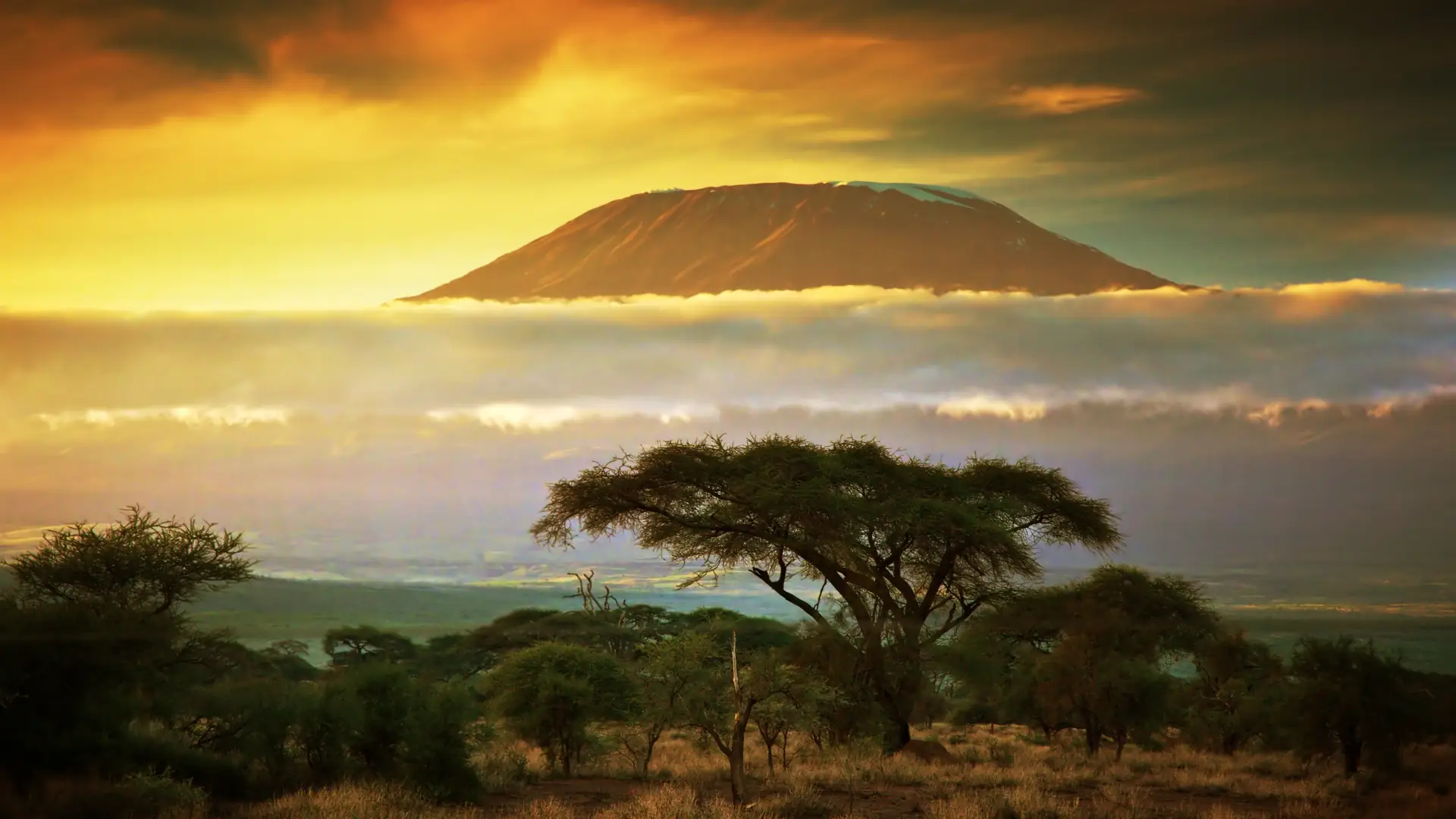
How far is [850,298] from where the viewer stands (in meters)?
193

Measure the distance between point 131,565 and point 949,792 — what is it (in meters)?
15.1

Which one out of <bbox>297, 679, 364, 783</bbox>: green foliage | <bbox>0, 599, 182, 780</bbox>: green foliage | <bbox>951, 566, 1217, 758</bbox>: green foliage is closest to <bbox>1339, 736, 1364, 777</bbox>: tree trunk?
<bbox>951, 566, 1217, 758</bbox>: green foliage

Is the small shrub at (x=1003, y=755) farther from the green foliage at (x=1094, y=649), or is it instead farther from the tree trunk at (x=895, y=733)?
the tree trunk at (x=895, y=733)

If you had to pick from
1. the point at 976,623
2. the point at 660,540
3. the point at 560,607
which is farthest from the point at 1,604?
the point at 560,607

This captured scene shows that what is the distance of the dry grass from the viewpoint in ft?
62.2

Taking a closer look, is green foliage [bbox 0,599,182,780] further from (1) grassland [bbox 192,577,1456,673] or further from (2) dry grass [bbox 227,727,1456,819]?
(1) grassland [bbox 192,577,1456,673]

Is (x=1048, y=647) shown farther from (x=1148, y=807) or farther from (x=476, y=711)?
(x=476, y=711)

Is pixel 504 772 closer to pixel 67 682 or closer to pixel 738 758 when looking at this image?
pixel 738 758

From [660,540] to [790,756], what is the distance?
5514mm

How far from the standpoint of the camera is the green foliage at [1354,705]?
24.5m

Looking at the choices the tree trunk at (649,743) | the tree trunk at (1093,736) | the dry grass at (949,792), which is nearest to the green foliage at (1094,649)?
the tree trunk at (1093,736)

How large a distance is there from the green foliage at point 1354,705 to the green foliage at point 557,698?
13373 mm

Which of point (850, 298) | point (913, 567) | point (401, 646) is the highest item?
point (850, 298)

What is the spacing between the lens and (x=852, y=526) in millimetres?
27797
